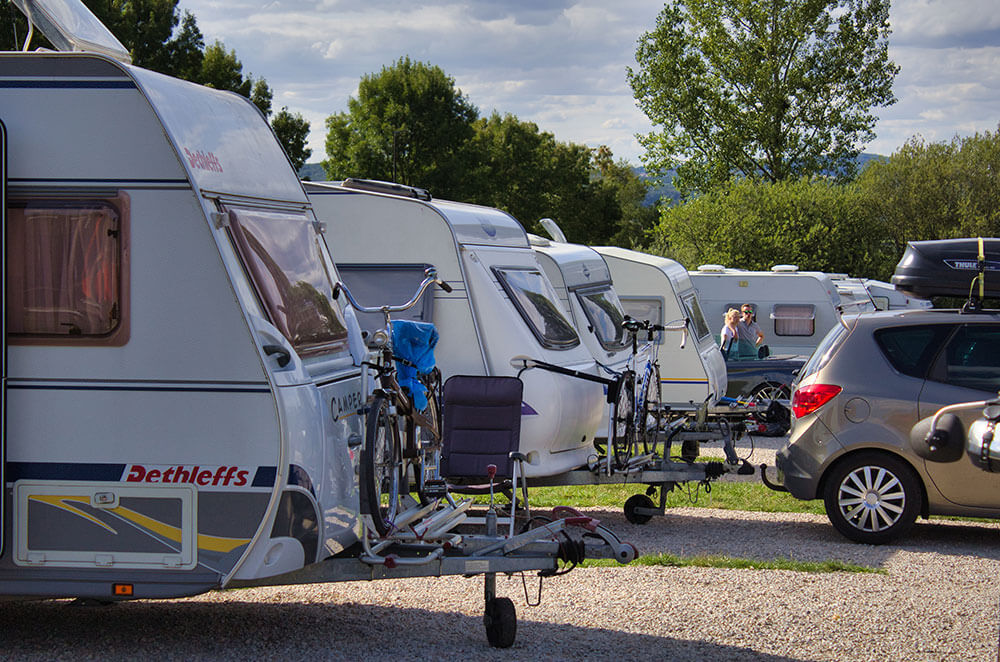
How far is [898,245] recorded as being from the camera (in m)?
43.4

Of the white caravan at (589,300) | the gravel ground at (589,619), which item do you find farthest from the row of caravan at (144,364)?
the white caravan at (589,300)

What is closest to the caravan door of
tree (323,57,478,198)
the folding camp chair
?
the folding camp chair

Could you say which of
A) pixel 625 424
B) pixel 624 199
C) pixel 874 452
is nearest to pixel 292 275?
pixel 625 424

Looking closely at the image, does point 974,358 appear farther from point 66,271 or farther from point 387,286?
point 66,271

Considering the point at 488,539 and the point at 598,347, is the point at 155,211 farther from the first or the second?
the point at 598,347

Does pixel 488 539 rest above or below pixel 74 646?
above

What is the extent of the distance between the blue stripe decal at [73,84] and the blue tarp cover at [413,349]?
2.20m

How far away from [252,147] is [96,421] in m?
1.66

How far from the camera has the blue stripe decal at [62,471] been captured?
549 centimetres

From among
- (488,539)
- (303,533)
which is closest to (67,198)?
(303,533)

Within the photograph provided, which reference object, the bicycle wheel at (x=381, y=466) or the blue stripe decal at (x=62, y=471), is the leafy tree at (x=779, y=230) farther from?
the blue stripe decal at (x=62, y=471)

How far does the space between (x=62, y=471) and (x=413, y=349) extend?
2.21m

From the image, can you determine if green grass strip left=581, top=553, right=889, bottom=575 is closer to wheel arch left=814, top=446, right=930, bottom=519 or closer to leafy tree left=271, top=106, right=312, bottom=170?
wheel arch left=814, top=446, right=930, bottom=519

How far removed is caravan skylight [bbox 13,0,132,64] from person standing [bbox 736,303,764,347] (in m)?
13.4
